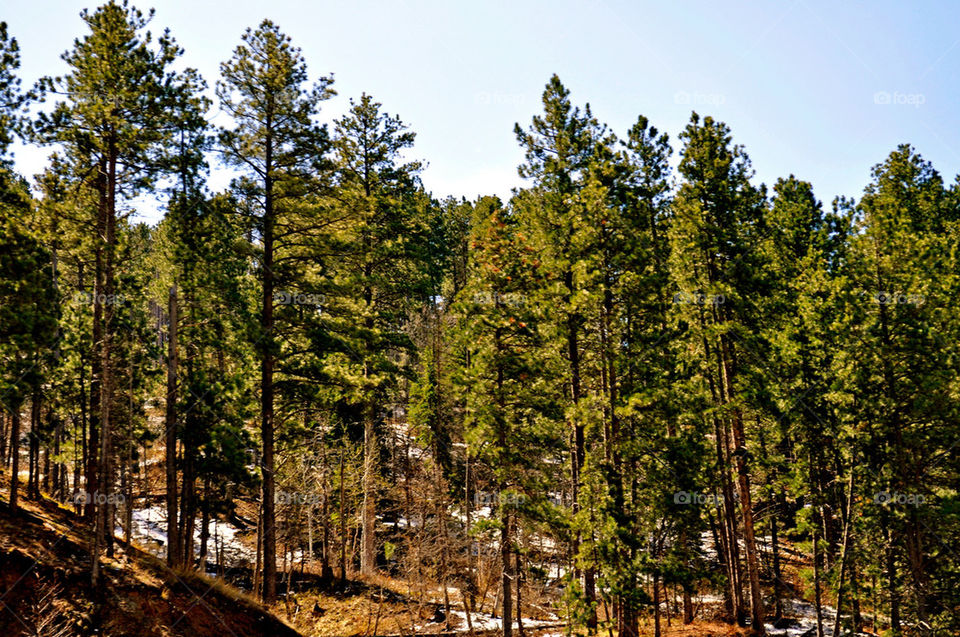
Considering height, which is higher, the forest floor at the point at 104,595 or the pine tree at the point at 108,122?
the pine tree at the point at 108,122

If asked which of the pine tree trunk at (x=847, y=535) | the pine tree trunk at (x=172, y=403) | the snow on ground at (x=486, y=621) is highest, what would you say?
the pine tree trunk at (x=172, y=403)

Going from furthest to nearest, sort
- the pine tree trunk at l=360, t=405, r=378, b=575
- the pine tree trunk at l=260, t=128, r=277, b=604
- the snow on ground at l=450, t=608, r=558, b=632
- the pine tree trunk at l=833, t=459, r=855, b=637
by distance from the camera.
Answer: the pine tree trunk at l=360, t=405, r=378, b=575, the snow on ground at l=450, t=608, r=558, b=632, the pine tree trunk at l=833, t=459, r=855, b=637, the pine tree trunk at l=260, t=128, r=277, b=604

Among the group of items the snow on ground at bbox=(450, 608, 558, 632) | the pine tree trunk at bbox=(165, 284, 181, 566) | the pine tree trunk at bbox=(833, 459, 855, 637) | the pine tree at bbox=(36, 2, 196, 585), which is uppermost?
the pine tree at bbox=(36, 2, 196, 585)

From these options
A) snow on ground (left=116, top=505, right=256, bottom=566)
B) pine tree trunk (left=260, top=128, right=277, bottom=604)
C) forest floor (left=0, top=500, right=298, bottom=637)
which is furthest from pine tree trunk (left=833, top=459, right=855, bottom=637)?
snow on ground (left=116, top=505, right=256, bottom=566)

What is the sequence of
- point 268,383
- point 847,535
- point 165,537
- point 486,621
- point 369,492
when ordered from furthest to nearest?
point 165,537 → point 369,492 → point 486,621 → point 847,535 → point 268,383

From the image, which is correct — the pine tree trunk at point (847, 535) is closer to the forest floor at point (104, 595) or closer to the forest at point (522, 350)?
the forest at point (522, 350)

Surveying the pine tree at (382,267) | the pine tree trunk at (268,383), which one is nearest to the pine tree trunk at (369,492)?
the pine tree at (382,267)

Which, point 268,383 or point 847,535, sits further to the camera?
point 847,535

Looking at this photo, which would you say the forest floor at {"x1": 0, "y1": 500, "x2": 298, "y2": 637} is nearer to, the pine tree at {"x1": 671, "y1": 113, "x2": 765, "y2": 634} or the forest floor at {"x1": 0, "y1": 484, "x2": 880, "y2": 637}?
the forest floor at {"x1": 0, "y1": 484, "x2": 880, "y2": 637}

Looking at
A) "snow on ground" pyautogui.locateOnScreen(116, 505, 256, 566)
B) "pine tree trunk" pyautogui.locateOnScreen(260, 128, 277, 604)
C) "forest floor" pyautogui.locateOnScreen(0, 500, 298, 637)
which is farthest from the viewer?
"snow on ground" pyautogui.locateOnScreen(116, 505, 256, 566)

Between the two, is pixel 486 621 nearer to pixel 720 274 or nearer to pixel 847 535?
pixel 847 535

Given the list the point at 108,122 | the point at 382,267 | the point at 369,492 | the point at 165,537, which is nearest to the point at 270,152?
the point at 108,122

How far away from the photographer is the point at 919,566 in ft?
59.7

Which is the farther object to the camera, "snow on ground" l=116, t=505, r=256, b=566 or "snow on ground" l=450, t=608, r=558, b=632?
"snow on ground" l=116, t=505, r=256, b=566
